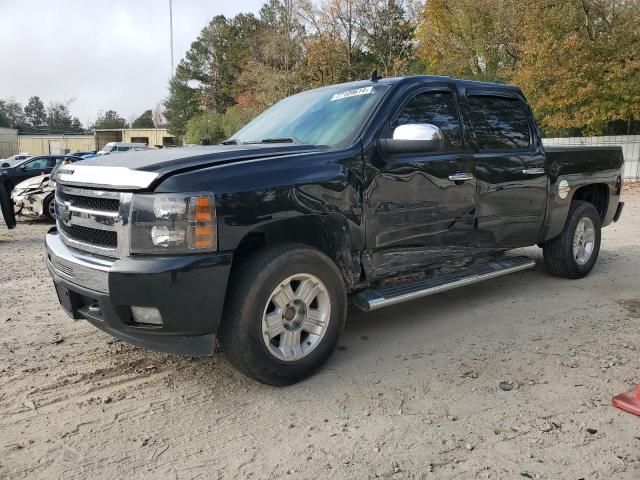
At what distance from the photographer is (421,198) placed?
4145 mm

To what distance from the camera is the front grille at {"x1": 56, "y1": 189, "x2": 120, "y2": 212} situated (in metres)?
3.15

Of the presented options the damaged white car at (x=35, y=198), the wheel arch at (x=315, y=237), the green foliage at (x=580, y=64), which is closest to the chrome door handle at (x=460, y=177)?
the wheel arch at (x=315, y=237)

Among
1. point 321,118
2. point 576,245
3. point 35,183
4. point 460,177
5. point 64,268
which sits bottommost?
point 576,245

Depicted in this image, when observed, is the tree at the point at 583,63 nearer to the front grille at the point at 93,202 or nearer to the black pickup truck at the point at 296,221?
the black pickup truck at the point at 296,221

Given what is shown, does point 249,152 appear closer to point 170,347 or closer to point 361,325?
point 170,347

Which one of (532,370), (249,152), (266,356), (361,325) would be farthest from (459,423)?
(249,152)

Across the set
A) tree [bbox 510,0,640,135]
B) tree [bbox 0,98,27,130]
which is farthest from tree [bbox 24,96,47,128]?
tree [bbox 510,0,640,135]

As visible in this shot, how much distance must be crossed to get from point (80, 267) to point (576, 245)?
16.9ft

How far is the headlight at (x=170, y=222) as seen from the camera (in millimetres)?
2971

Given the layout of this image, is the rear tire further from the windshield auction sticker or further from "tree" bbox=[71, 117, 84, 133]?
"tree" bbox=[71, 117, 84, 133]

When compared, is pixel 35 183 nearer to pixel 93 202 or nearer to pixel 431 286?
pixel 93 202

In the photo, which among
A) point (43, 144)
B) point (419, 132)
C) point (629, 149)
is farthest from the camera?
point (43, 144)

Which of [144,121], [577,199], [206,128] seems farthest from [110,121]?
[577,199]

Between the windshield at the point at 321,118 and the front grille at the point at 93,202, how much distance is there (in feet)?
4.75
